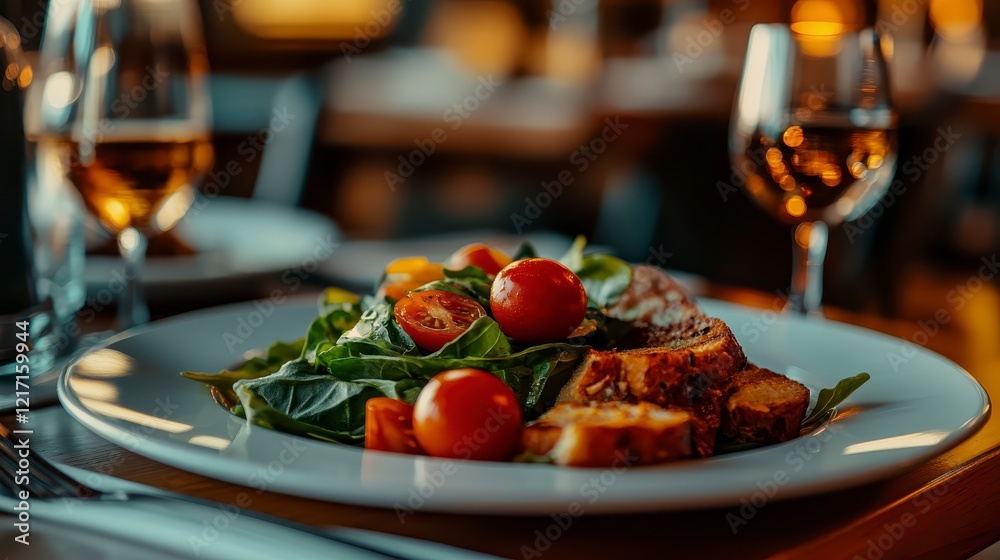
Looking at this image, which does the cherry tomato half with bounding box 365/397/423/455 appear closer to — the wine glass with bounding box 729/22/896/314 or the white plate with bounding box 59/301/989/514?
the white plate with bounding box 59/301/989/514

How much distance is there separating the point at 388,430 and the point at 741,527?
0.31m

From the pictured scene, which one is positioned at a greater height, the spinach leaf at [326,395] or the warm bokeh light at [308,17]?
the spinach leaf at [326,395]

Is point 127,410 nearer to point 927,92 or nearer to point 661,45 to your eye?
point 927,92

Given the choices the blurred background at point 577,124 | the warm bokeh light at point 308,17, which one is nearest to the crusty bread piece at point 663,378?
the blurred background at point 577,124

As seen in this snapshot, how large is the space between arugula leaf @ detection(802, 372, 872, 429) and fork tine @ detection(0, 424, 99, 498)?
0.67 meters

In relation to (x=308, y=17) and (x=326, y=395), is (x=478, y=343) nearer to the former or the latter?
(x=326, y=395)

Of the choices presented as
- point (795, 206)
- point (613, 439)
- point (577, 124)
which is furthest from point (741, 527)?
point (577, 124)

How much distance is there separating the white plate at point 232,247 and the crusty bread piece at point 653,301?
22.1 inches

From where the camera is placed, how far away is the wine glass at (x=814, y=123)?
1315mm

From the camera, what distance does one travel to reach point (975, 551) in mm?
903

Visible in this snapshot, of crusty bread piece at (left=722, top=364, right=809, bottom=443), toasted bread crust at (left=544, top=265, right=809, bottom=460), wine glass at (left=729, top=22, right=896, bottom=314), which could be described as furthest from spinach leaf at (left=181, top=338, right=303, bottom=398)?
wine glass at (left=729, top=22, right=896, bottom=314)

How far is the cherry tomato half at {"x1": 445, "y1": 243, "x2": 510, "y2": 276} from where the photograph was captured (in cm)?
130

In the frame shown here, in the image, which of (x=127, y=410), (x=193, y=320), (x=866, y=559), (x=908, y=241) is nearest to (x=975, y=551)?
(x=866, y=559)

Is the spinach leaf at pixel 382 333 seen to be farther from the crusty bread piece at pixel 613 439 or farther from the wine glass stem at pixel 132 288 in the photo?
the wine glass stem at pixel 132 288
